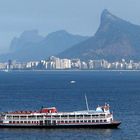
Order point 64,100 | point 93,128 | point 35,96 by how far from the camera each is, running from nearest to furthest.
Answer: point 93,128 < point 64,100 < point 35,96

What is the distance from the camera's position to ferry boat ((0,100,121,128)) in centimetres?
9738

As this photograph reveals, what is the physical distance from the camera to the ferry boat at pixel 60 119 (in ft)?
319

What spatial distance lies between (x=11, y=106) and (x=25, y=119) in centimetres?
2937

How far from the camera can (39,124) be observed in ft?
324

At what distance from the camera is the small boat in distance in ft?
319

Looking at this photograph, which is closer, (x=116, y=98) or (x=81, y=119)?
(x=81, y=119)

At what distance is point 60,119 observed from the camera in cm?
9844

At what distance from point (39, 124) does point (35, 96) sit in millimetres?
58494

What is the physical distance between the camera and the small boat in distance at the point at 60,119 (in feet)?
319

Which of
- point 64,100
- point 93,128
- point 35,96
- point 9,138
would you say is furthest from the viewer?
point 35,96

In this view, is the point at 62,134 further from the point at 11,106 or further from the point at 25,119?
the point at 11,106

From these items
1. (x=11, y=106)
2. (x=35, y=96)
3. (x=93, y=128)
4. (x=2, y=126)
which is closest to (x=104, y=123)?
(x=93, y=128)

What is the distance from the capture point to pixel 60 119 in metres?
98.4

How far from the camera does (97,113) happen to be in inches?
3856
